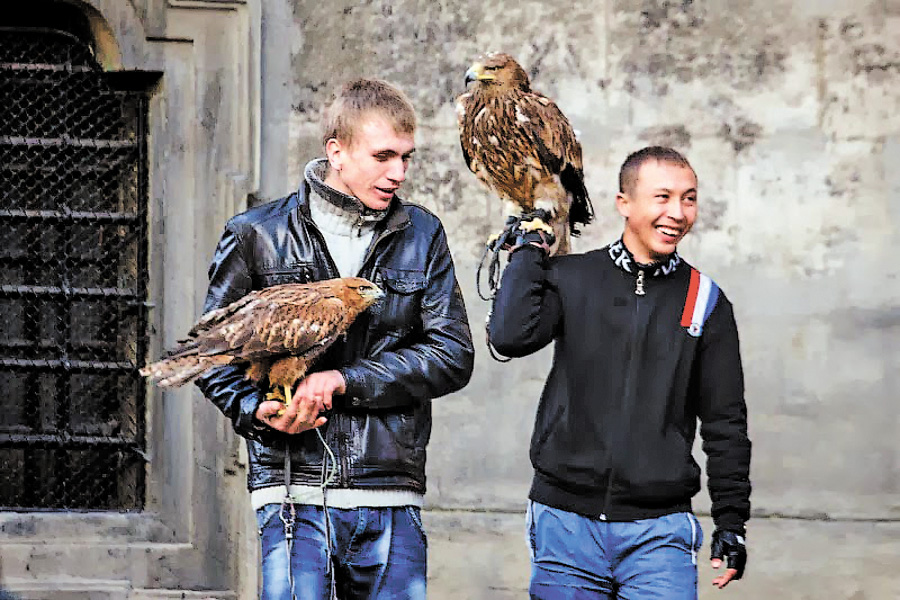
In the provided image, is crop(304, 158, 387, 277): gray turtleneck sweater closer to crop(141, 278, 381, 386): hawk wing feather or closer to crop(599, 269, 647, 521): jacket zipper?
crop(141, 278, 381, 386): hawk wing feather

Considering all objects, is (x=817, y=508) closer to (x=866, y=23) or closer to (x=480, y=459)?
(x=480, y=459)

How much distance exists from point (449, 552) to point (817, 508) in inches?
62.7

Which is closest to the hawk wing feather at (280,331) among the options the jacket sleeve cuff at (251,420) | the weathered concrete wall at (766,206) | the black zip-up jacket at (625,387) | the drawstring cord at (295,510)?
the jacket sleeve cuff at (251,420)

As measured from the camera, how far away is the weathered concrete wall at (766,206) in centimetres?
650

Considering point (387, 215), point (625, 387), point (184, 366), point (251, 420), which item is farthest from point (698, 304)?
point (184, 366)

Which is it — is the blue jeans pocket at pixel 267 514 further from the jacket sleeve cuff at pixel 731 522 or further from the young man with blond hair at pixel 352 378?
the jacket sleeve cuff at pixel 731 522

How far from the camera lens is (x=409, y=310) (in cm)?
405

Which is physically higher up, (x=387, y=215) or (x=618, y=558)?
(x=387, y=215)

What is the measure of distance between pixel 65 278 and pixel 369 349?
126 inches

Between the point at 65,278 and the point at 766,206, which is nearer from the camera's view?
the point at 766,206

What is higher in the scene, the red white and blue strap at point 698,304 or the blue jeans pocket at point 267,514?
the red white and blue strap at point 698,304

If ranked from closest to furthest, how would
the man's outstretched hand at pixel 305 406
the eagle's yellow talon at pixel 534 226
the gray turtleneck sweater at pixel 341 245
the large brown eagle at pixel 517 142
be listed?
the man's outstretched hand at pixel 305 406 → the gray turtleneck sweater at pixel 341 245 → the eagle's yellow talon at pixel 534 226 → the large brown eagle at pixel 517 142

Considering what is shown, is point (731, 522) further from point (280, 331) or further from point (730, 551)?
point (280, 331)

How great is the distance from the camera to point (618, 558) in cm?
404
